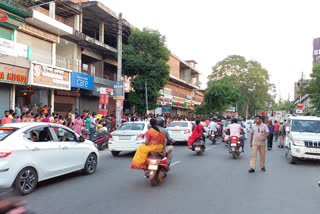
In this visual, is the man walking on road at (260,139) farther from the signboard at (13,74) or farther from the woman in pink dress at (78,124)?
the signboard at (13,74)

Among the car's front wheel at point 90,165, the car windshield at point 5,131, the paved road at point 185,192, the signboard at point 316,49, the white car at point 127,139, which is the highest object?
the signboard at point 316,49

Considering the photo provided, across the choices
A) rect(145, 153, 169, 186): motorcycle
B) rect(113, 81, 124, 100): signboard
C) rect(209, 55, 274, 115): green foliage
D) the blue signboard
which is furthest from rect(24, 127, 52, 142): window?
rect(209, 55, 274, 115): green foliage

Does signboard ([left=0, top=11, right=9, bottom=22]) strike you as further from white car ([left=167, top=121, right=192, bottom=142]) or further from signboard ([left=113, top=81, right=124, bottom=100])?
white car ([left=167, top=121, right=192, bottom=142])

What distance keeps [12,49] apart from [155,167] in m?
13.2

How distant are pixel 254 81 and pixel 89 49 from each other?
4249 centimetres

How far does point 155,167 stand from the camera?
6.78 meters

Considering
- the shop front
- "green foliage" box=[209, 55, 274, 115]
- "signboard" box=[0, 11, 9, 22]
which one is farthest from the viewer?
"green foliage" box=[209, 55, 274, 115]

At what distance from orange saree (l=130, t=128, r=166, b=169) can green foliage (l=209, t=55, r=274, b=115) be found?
53094 millimetres

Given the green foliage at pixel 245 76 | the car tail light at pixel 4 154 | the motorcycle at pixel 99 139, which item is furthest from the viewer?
the green foliage at pixel 245 76

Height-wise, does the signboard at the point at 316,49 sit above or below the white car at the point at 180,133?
above

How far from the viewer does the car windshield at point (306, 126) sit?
12.0 meters

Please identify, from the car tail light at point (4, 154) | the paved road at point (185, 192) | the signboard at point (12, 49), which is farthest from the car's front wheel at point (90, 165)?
the signboard at point (12, 49)

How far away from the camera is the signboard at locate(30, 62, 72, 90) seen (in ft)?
59.1

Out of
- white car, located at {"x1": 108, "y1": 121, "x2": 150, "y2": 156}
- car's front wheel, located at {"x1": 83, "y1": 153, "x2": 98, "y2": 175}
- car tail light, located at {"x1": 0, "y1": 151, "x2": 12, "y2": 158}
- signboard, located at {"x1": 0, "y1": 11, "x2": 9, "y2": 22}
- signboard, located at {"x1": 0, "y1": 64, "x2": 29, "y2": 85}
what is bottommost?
car's front wheel, located at {"x1": 83, "y1": 153, "x2": 98, "y2": 175}
